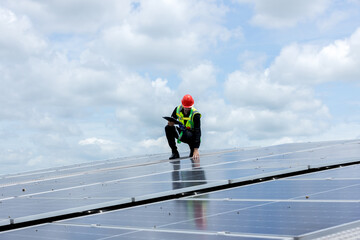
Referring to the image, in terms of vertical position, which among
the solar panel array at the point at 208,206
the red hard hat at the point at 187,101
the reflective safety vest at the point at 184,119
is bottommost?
the solar panel array at the point at 208,206

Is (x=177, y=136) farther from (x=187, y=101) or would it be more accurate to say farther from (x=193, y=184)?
(x=193, y=184)

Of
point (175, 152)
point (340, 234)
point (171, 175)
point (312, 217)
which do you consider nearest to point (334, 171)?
point (171, 175)

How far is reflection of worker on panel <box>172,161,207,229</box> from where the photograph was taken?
6709 millimetres

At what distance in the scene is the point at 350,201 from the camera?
6.81 m

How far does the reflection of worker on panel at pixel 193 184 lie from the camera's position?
6.71 meters

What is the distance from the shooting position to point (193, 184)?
10.2 m

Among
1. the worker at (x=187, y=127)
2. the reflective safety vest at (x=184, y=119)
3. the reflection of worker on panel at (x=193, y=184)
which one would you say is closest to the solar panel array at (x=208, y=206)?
the reflection of worker on panel at (x=193, y=184)

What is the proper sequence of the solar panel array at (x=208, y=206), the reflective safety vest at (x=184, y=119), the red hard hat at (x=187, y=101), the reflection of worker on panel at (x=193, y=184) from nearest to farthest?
the solar panel array at (x=208, y=206)
the reflection of worker on panel at (x=193, y=184)
the red hard hat at (x=187, y=101)
the reflective safety vest at (x=184, y=119)

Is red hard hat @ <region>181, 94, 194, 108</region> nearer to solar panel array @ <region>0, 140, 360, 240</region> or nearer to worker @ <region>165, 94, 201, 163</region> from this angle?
worker @ <region>165, 94, 201, 163</region>

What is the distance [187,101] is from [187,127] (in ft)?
3.32

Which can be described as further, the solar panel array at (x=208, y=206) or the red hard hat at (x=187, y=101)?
the red hard hat at (x=187, y=101)

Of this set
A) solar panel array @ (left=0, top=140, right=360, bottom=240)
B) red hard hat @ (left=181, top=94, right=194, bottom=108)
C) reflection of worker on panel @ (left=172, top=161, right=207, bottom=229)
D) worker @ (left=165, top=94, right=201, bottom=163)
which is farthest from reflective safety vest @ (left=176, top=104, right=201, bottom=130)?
solar panel array @ (left=0, top=140, right=360, bottom=240)

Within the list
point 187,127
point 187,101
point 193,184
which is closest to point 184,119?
point 187,127

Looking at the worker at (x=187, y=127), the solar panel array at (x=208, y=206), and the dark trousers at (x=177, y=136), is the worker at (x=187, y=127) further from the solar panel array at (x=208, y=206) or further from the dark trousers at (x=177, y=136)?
the solar panel array at (x=208, y=206)
